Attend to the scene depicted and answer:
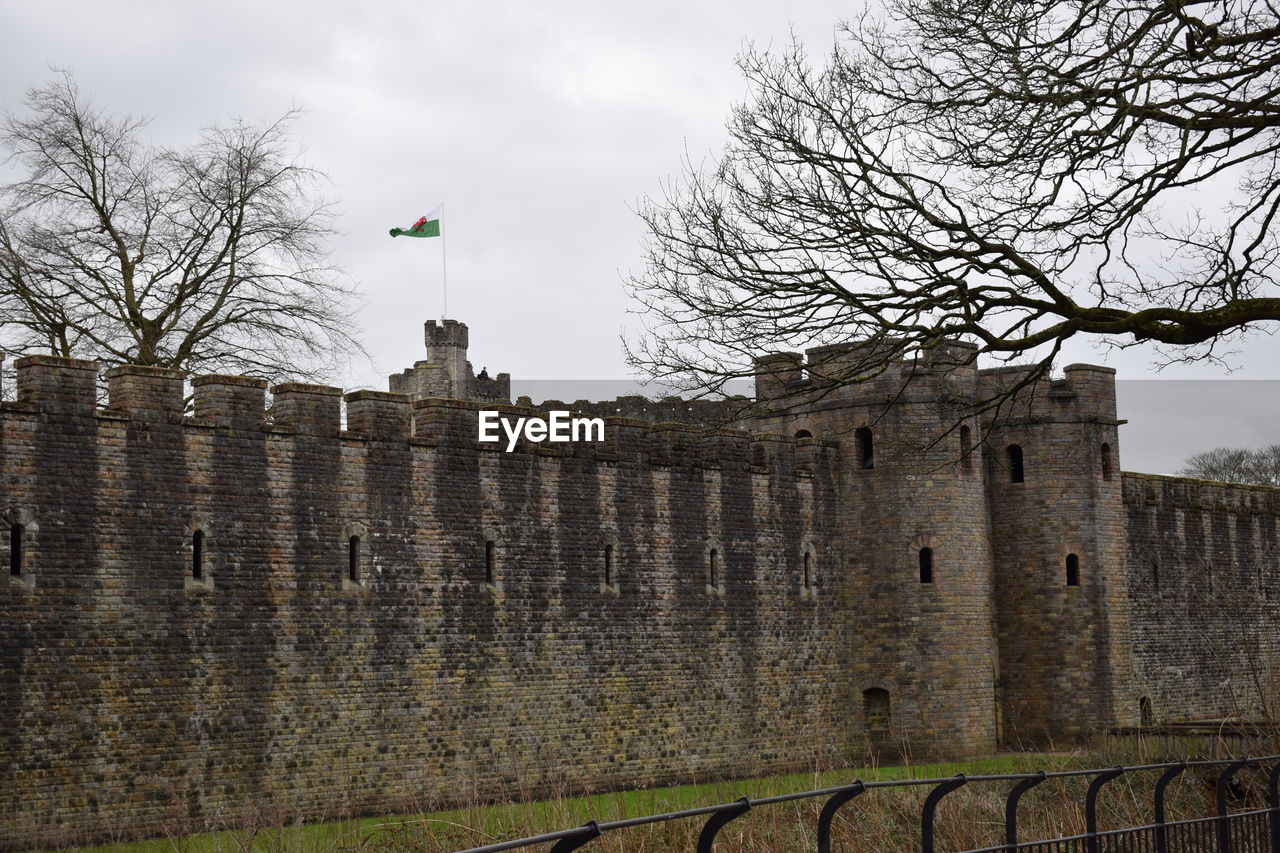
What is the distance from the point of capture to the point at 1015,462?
1117 inches

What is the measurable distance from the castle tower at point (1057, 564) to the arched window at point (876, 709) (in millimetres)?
2867

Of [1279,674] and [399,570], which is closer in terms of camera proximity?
[1279,674]

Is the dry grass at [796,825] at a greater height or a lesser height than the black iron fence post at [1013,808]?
lesser

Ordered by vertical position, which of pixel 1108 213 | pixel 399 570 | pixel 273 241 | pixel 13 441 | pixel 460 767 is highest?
pixel 273 241

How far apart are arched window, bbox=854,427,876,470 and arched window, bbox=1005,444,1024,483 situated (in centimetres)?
321

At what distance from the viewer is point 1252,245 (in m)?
13.4

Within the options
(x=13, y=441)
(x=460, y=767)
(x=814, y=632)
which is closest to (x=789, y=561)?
(x=814, y=632)

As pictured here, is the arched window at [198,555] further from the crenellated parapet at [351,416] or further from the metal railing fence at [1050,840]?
the metal railing fence at [1050,840]

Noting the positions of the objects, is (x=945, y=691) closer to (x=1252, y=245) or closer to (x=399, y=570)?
(x=399, y=570)

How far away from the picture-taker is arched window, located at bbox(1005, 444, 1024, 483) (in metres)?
28.3

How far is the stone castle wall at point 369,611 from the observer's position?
16.8m

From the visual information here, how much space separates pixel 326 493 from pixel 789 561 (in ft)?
29.1

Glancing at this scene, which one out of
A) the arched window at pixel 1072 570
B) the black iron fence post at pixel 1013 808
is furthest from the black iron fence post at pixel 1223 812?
the arched window at pixel 1072 570

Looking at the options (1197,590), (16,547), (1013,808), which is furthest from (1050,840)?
(1197,590)
